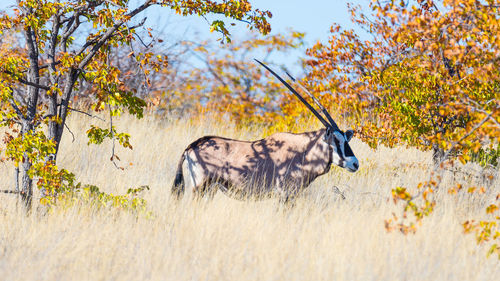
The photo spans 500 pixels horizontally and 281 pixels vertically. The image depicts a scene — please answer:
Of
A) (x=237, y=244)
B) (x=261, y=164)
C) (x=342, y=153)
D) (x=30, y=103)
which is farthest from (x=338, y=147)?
(x=30, y=103)

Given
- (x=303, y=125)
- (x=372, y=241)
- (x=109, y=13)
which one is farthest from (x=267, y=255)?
(x=303, y=125)

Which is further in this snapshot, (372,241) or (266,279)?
(372,241)

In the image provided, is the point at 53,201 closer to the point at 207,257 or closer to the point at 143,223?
the point at 143,223

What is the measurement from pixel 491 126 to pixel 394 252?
1.56 metres

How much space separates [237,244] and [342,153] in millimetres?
1961

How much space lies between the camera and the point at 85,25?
1736 centimetres

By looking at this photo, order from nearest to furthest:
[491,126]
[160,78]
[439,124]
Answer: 1. [491,126]
2. [439,124]
3. [160,78]

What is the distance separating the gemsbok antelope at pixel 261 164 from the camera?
700cm

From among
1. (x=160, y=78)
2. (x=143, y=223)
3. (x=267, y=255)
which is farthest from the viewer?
(x=160, y=78)

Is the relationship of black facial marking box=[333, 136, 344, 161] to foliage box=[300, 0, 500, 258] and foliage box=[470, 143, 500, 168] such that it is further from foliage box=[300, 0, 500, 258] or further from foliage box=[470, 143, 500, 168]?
foliage box=[470, 143, 500, 168]

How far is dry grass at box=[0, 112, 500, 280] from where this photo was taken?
16.2ft

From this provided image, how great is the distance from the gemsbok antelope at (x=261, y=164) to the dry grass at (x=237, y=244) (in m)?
0.21

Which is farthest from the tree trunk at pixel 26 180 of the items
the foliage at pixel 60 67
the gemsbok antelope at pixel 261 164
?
the gemsbok antelope at pixel 261 164

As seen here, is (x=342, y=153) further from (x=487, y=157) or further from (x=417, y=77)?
(x=487, y=157)
